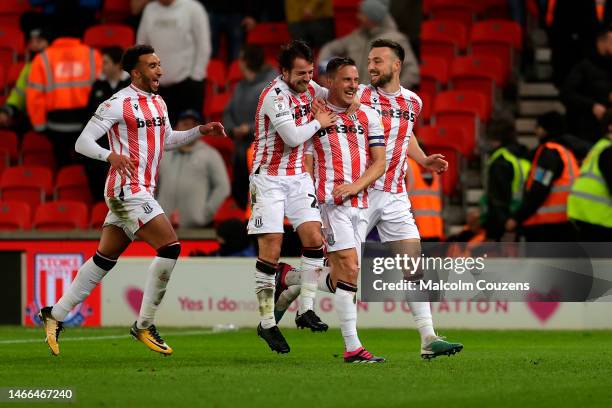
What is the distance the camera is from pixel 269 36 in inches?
772

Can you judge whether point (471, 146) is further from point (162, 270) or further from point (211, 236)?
point (162, 270)

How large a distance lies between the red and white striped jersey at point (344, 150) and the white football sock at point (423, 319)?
79cm

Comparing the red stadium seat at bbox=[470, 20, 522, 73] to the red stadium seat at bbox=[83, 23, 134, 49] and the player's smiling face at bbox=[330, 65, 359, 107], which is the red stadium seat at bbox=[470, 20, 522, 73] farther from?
the player's smiling face at bbox=[330, 65, 359, 107]

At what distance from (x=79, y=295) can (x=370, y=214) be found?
86.8 inches

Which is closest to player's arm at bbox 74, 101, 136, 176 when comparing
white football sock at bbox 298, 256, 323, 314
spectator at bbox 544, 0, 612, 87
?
white football sock at bbox 298, 256, 323, 314

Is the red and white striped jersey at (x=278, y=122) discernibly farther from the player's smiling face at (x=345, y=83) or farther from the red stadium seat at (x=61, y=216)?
the red stadium seat at (x=61, y=216)

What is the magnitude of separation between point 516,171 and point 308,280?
5.04 metres

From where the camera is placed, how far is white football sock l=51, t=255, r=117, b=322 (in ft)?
35.4

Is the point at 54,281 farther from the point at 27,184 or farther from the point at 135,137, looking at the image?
the point at 135,137

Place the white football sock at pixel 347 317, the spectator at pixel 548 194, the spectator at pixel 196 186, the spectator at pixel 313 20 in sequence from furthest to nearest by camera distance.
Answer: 1. the spectator at pixel 313 20
2. the spectator at pixel 196 186
3. the spectator at pixel 548 194
4. the white football sock at pixel 347 317

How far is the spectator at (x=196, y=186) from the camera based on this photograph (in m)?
16.6

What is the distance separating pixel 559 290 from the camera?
1448cm

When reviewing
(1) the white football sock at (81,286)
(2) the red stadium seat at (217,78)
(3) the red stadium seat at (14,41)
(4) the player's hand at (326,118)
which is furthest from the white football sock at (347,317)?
(3) the red stadium seat at (14,41)

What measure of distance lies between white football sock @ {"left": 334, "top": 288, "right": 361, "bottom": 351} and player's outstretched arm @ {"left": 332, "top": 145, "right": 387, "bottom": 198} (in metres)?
0.67
